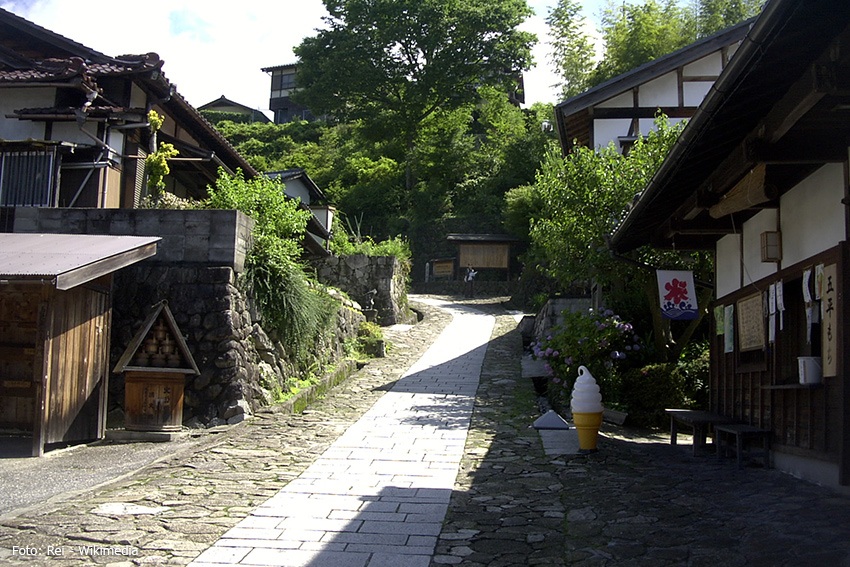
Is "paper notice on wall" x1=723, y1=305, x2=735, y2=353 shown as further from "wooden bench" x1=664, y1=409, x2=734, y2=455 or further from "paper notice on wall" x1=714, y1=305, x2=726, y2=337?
"wooden bench" x1=664, y1=409, x2=734, y2=455

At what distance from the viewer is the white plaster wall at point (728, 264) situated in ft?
32.8

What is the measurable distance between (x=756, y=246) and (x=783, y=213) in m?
0.98

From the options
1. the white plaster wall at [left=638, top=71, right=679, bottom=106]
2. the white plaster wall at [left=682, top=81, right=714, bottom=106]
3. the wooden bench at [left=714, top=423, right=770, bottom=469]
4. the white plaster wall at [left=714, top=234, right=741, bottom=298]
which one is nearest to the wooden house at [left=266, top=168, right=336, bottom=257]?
the white plaster wall at [left=638, top=71, right=679, bottom=106]

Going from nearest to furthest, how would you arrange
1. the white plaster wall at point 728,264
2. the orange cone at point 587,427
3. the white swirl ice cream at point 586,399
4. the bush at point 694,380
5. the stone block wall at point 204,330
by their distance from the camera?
the white swirl ice cream at point 586,399 < the orange cone at point 587,427 < the white plaster wall at point 728,264 < the stone block wall at point 204,330 < the bush at point 694,380

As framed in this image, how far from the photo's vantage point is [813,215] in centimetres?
736

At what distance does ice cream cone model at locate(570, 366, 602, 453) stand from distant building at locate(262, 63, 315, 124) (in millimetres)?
61588

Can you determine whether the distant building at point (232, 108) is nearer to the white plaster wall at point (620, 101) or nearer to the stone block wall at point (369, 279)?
the stone block wall at point (369, 279)

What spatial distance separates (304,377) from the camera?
14562mm

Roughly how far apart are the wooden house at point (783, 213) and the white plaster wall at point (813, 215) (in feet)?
0.06

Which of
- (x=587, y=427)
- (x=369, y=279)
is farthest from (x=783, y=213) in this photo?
(x=369, y=279)

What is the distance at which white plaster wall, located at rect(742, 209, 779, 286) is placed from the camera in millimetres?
8617

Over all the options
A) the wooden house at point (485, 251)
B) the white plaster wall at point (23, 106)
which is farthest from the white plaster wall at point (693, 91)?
the wooden house at point (485, 251)

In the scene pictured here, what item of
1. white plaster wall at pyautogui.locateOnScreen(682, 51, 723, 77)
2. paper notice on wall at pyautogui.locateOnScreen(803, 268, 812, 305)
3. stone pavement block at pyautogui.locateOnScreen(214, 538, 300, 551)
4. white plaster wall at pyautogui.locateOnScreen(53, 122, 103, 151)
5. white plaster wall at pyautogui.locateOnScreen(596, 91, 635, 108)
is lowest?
stone pavement block at pyautogui.locateOnScreen(214, 538, 300, 551)

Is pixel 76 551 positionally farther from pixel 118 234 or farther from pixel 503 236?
pixel 503 236
